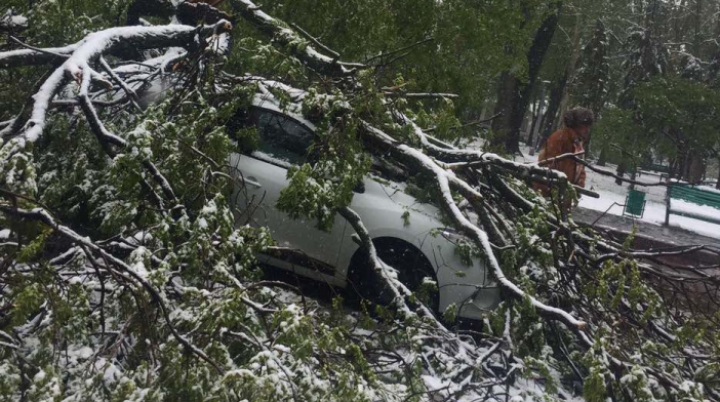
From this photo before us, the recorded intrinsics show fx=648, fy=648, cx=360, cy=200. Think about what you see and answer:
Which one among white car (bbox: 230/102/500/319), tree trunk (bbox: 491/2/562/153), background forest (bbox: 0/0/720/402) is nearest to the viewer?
background forest (bbox: 0/0/720/402)

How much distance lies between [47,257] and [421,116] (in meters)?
3.09

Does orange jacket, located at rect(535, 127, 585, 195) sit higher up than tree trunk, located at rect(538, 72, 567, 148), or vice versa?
tree trunk, located at rect(538, 72, 567, 148)

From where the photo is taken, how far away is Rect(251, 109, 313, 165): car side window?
4961 millimetres

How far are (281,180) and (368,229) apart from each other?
0.77 m

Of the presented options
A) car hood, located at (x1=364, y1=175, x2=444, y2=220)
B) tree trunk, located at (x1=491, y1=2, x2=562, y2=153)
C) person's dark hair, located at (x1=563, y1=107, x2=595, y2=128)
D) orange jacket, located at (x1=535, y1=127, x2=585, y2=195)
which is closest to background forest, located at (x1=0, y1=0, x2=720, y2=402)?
car hood, located at (x1=364, y1=175, x2=444, y2=220)

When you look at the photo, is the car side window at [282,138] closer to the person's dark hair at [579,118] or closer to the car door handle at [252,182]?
the car door handle at [252,182]

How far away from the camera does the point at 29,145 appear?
8.70ft

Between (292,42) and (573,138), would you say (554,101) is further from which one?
(292,42)

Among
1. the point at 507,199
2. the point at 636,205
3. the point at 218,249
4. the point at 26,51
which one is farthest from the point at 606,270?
the point at 636,205

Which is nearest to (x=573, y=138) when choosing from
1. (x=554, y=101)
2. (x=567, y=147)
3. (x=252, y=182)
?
(x=567, y=147)

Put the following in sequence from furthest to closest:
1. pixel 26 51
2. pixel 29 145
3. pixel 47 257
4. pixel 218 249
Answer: pixel 26 51
pixel 218 249
pixel 47 257
pixel 29 145

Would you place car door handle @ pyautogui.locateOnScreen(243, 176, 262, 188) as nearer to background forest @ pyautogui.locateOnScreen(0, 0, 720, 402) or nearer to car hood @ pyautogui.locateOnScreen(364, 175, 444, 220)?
background forest @ pyautogui.locateOnScreen(0, 0, 720, 402)

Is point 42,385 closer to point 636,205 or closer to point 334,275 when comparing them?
point 334,275

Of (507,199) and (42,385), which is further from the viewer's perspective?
(507,199)
